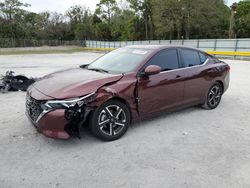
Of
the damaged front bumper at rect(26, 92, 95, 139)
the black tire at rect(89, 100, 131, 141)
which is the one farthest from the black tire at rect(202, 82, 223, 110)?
the damaged front bumper at rect(26, 92, 95, 139)

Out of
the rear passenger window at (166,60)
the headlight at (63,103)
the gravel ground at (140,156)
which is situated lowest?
the gravel ground at (140,156)

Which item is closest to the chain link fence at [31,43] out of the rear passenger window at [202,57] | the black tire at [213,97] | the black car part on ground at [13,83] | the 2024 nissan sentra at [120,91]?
the black car part on ground at [13,83]

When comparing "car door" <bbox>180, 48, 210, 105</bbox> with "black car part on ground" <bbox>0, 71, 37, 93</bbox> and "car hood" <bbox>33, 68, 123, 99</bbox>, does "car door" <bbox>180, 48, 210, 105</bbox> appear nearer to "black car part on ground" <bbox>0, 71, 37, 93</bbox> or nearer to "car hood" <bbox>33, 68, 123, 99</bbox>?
"car hood" <bbox>33, 68, 123, 99</bbox>

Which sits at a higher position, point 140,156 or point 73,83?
point 73,83

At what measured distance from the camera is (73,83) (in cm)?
375

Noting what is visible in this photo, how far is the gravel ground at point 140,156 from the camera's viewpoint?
9.46 feet

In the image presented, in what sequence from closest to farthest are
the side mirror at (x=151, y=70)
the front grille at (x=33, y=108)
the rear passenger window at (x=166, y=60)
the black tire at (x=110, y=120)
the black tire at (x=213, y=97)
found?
the front grille at (x=33, y=108), the black tire at (x=110, y=120), the side mirror at (x=151, y=70), the rear passenger window at (x=166, y=60), the black tire at (x=213, y=97)

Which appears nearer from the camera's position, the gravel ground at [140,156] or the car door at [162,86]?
the gravel ground at [140,156]

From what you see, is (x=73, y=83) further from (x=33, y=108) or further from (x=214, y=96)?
(x=214, y=96)

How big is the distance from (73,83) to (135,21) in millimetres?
50278

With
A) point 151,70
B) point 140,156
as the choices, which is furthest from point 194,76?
point 140,156

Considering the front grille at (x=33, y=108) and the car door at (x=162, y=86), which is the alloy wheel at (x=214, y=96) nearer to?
the car door at (x=162, y=86)

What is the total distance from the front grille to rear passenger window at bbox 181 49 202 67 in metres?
2.98

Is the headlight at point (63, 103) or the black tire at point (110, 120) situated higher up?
the headlight at point (63, 103)
